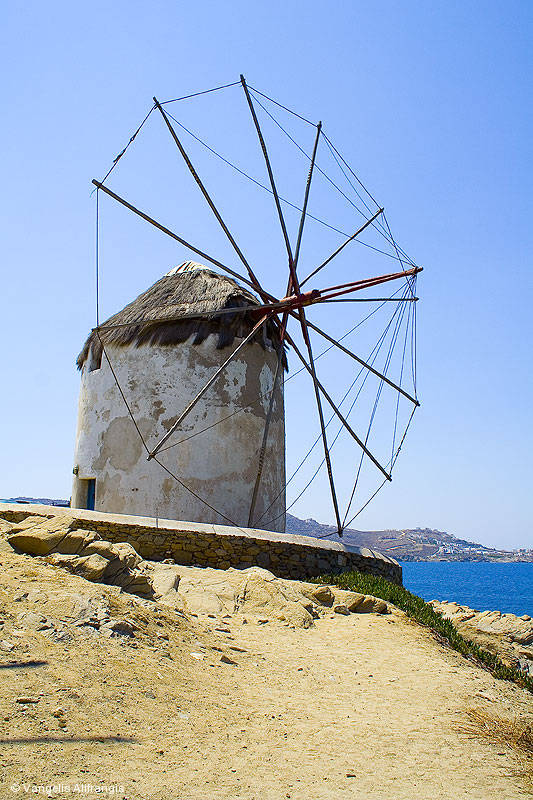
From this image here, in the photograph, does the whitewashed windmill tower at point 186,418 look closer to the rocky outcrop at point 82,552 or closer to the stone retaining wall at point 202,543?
the stone retaining wall at point 202,543

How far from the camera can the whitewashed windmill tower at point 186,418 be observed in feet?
38.7

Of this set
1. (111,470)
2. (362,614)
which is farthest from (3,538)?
(111,470)

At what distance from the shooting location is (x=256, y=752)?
370cm

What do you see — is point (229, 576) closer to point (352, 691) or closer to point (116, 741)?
point (352, 691)

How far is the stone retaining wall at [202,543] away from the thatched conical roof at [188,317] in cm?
428

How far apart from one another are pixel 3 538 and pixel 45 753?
3760mm

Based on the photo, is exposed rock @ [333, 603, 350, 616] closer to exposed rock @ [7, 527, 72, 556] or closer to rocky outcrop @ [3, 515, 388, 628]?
rocky outcrop @ [3, 515, 388, 628]

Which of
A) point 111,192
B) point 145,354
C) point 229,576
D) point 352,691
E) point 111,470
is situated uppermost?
point 111,192

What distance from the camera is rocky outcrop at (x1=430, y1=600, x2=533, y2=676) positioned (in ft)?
28.6

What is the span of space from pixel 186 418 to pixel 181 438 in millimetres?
396

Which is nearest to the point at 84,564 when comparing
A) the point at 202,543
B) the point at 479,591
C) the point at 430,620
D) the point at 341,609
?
the point at 341,609

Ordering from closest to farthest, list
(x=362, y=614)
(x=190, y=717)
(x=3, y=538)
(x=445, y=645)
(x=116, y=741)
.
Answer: (x=116, y=741) < (x=190, y=717) < (x=3, y=538) < (x=445, y=645) < (x=362, y=614)

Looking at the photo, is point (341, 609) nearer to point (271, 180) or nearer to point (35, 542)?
point (35, 542)

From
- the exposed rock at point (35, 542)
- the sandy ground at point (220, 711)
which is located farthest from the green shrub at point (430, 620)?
the exposed rock at point (35, 542)
